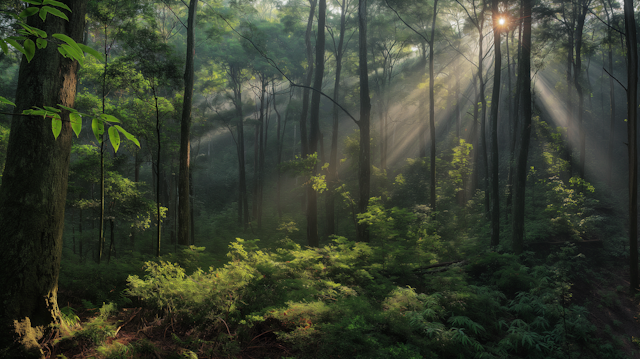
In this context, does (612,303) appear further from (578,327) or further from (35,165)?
(35,165)

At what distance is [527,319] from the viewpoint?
238 inches

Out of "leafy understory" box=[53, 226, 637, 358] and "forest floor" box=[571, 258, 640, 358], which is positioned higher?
"leafy understory" box=[53, 226, 637, 358]

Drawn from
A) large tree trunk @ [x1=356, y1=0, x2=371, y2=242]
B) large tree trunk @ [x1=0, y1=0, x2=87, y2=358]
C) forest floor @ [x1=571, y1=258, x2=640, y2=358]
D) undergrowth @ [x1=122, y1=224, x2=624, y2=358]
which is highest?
large tree trunk @ [x1=356, y1=0, x2=371, y2=242]

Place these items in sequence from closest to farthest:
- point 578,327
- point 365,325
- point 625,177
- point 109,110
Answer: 1. point 365,325
2. point 578,327
3. point 109,110
4. point 625,177

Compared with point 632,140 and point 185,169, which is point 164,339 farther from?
point 632,140

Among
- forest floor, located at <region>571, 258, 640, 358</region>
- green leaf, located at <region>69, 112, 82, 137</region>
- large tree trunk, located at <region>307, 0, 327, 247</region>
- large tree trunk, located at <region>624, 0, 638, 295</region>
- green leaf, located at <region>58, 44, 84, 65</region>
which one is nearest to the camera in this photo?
green leaf, located at <region>58, 44, 84, 65</region>

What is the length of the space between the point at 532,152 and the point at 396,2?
1806 cm

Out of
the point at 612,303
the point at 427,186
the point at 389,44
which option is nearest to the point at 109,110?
the point at 612,303

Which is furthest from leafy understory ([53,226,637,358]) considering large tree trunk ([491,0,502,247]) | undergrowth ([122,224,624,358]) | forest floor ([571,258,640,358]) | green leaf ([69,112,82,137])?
large tree trunk ([491,0,502,247])

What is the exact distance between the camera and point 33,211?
2.77 metres

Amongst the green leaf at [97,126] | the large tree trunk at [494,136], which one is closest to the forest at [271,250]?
the green leaf at [97,126]

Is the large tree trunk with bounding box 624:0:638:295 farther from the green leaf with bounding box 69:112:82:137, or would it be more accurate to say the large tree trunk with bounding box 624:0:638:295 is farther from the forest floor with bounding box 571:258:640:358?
the green leaf with bounding box 69:112:82:137

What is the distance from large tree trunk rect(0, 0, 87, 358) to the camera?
105 inches

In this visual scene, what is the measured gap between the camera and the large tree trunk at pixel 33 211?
8.74 feet
